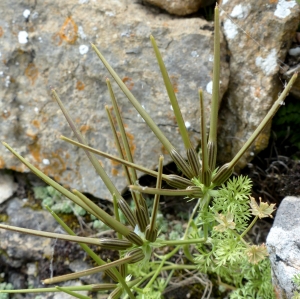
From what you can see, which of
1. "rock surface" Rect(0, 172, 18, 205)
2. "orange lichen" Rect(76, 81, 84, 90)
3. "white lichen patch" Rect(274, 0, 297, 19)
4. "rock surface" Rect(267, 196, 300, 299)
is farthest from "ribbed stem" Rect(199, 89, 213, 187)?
"rock surface" Rect(0, 172, 18, 205)

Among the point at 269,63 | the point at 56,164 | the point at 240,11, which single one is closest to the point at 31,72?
the point at 56,164

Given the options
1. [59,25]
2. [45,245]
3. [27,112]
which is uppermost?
[59,25]

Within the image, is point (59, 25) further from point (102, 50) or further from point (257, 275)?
point (257, 275)

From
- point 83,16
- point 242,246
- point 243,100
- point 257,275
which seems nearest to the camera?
point 242,246

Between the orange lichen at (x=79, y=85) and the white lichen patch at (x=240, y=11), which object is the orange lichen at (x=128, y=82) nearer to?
the orange lichen at (x=79, y=85)

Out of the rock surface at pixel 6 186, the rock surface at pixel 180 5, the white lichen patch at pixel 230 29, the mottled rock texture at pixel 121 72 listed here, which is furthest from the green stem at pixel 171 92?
the rock surface at pixel 6 186

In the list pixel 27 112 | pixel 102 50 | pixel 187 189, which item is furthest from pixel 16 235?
pixel 187 189
